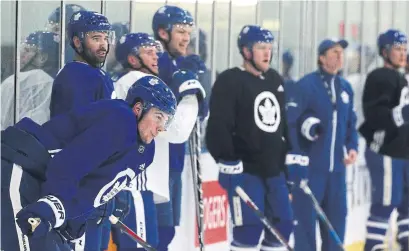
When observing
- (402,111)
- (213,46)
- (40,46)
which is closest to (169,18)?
(40,46)

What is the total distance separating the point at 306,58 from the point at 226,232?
4.94 feet

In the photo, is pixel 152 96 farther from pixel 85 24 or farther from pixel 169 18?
pixel 169 18

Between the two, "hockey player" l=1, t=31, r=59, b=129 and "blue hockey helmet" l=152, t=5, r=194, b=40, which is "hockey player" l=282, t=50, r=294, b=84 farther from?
"hockey player" l=1, t=31, r=59, b=129

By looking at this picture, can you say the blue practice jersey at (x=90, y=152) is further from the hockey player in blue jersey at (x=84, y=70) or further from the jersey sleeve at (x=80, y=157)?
the hockey player in blue jersey at (x=84, y=70)

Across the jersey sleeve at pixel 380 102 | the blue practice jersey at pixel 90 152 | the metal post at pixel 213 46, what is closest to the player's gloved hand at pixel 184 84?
the blue practice jersey at pixel 90 152

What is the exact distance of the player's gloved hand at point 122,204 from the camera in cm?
392

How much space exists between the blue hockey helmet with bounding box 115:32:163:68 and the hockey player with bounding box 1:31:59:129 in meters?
0.28

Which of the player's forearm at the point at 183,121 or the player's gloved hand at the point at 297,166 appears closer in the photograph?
the player's forearm at the point at 183,121

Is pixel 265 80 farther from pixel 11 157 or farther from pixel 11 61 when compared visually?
pixel 11 157

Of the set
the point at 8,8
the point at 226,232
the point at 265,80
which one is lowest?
the point at 226,232

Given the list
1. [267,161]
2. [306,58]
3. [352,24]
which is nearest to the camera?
[267,161]

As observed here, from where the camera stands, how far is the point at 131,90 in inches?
135

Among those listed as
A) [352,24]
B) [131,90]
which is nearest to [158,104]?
[131,90]

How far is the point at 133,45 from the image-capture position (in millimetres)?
4379
